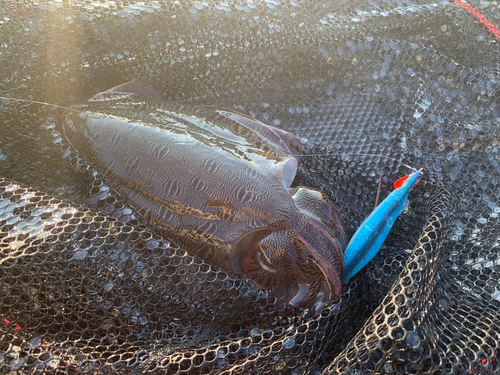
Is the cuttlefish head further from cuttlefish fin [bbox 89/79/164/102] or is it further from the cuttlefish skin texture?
cuttlefish fin [bbox 89/79/164/102]

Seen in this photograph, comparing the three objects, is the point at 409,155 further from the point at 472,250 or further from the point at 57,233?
the point at 57,233

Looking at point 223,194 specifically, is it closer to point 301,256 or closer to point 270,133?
point 301,256

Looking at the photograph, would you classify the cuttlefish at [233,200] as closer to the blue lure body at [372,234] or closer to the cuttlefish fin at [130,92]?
the blue lure body at [372,234]

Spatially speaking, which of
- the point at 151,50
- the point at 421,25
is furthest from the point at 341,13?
the point at 151,50

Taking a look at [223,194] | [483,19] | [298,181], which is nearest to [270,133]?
[298,181]

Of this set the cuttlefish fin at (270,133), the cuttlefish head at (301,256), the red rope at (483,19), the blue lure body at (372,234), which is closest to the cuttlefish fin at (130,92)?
the cuttlefish fin at (270,133)

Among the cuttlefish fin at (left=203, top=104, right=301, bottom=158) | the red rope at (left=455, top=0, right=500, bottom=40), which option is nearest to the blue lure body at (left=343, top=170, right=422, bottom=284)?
the cuttlefish fin at (left=203, top=104, right=301, bottom=158)
